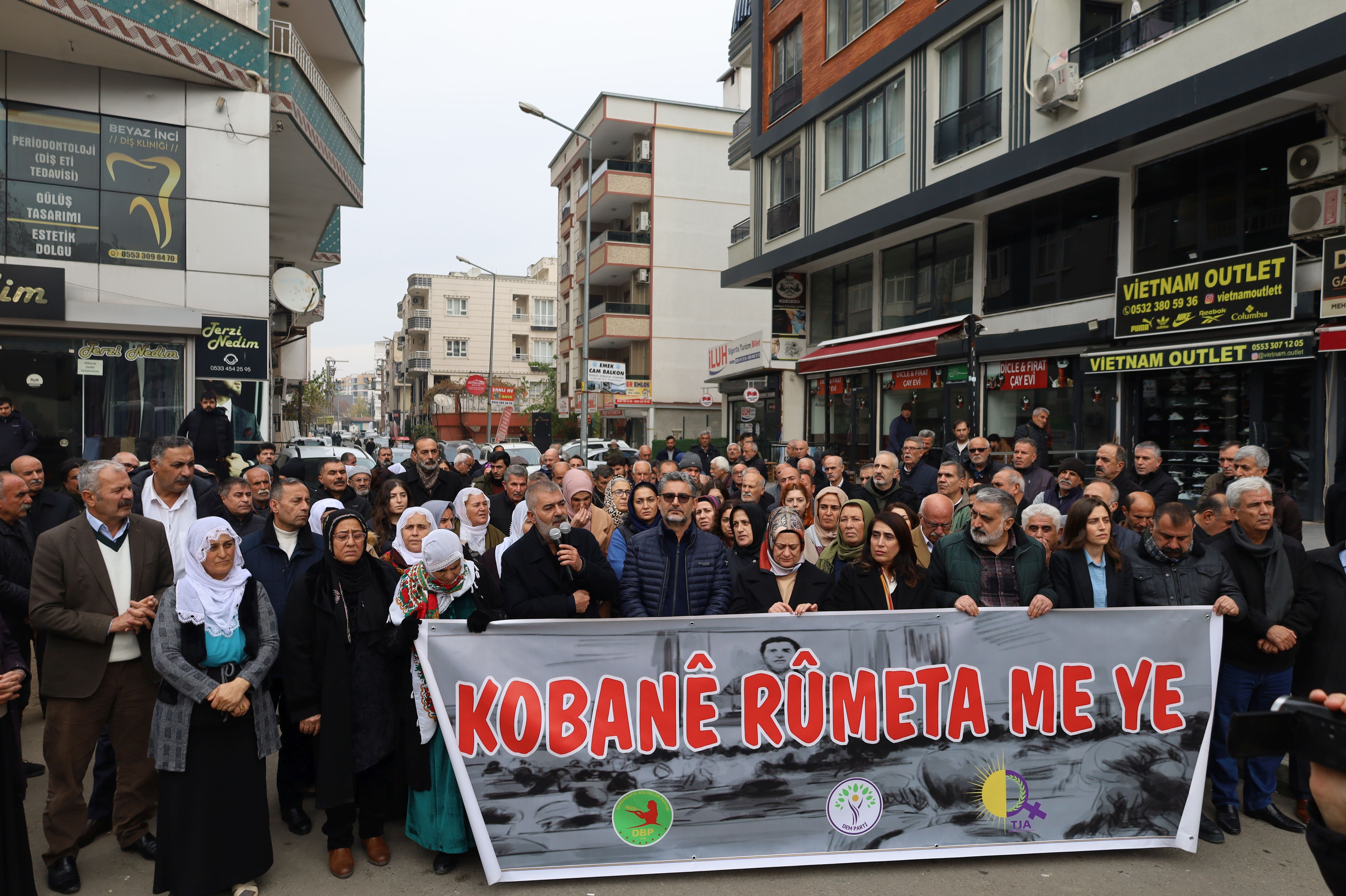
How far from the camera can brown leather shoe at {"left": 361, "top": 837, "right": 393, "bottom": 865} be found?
4445 millimetres

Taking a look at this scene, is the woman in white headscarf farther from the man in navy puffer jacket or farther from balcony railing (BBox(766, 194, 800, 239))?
balcony railing (BBox(766, 194, 800, 239))

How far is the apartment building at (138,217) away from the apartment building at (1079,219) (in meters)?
12.2

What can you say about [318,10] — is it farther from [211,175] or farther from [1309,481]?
[1309,481]

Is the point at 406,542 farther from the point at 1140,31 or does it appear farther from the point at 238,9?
the point at 1140,31

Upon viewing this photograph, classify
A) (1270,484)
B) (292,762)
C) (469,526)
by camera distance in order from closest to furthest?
1. (292,762)
2. (1270,484)
3. (469,526)

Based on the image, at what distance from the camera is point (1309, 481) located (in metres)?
11.5

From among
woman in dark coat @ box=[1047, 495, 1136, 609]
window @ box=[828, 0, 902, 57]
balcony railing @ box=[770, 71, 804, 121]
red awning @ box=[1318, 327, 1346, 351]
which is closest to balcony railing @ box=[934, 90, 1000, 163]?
window @ box=[828, 0, 902, 57]

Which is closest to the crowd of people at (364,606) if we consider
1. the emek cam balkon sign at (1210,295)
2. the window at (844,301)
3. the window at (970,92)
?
the emek cam balkon sign at (1210,295)

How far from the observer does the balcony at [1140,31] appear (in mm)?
12578

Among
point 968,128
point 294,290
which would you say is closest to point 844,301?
point 968,128

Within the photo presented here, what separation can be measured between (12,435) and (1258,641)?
12896 mm

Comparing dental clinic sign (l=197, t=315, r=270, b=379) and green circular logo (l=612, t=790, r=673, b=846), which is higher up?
dental clinic sign (l=197, t=315, r=270, b=379)

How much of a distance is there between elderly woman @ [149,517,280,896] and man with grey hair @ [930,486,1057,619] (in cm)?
372

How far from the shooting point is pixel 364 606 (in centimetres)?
444
